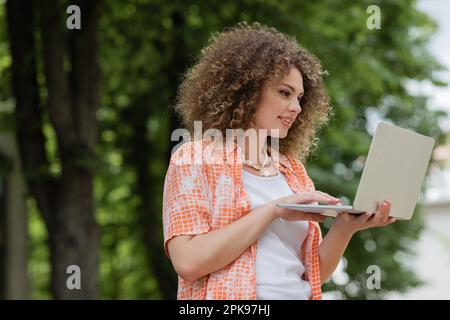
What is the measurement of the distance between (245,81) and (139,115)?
829cm

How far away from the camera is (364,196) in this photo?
213 centimetres

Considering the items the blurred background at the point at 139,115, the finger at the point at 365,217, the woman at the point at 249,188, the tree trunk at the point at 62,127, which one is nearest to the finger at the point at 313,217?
the woman at the point at 249,188

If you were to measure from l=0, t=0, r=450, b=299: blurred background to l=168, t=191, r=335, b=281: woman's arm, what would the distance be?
3.33 metres

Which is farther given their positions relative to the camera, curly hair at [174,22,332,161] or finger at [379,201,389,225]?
curly hair at [174,22,332,161]

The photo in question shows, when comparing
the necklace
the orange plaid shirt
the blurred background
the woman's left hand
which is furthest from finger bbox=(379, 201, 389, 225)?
the blurred background

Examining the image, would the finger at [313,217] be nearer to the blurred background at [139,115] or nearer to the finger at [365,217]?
the finger at [365,217]

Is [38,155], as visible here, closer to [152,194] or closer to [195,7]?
[195,7]

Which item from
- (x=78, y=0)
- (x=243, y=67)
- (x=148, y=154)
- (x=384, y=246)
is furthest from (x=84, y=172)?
(x=243, y=67)

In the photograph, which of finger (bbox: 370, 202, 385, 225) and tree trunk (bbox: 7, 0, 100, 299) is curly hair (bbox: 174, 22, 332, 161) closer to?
finger (bbox: 370, 202, 385, 225)

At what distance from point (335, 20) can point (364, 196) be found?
25.0 ft

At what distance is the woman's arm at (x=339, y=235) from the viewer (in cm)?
220

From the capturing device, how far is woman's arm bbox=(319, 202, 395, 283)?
2203mm

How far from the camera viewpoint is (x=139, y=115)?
10.6 m

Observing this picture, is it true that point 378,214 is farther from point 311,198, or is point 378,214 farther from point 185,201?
point 185,201
